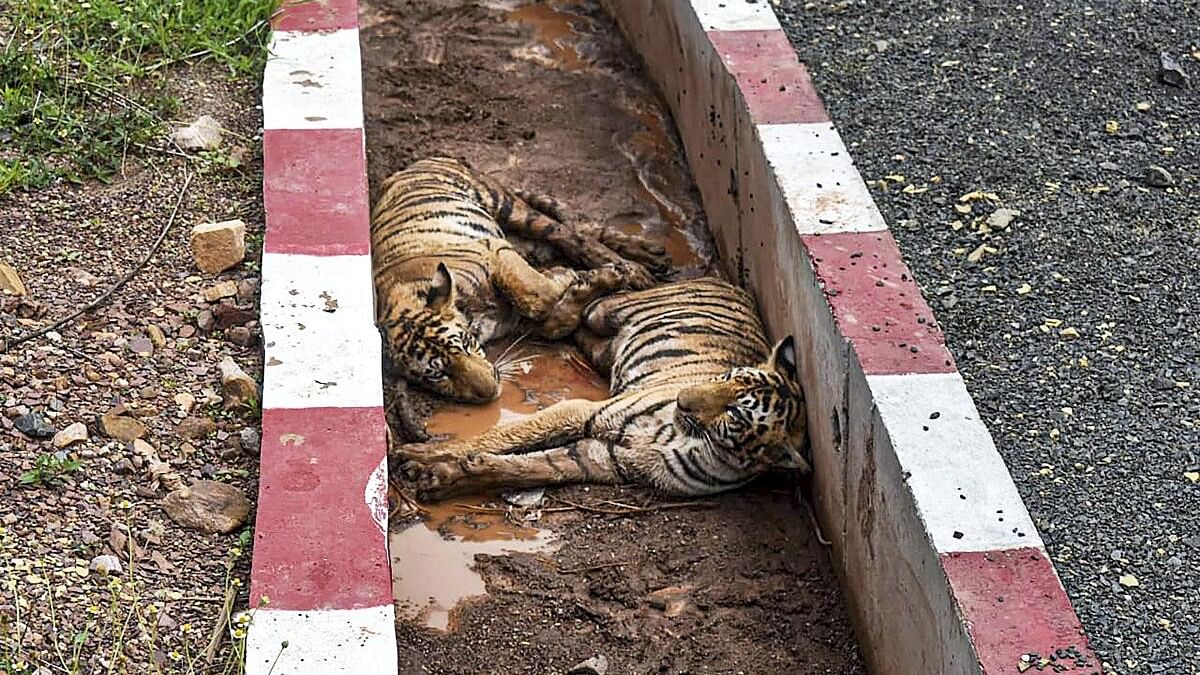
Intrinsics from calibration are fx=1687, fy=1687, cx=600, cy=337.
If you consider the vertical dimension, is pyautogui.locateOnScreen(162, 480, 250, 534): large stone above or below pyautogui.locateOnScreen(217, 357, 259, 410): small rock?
above

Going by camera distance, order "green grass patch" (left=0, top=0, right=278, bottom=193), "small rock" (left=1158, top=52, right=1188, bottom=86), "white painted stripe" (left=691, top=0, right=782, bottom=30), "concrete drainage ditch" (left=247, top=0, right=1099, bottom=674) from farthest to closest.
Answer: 1. "white painted stripe" (left=691, top=0, right=782, bottom=30)
2. "small rock" (left=1158, top=52, right=1188, bottom=86)
3. "green grass patch" (left=0, top=0, right=278, bottom=193)
4. "concrete drainage ditch" (left=247, top=0, right=1099, bottom=674)

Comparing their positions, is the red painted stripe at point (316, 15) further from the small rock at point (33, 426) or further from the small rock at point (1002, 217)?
the small rock at point (1002, 217)

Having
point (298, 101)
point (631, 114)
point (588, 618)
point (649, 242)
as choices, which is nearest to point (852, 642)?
point (588, 618)

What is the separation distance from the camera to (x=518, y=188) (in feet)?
20.4

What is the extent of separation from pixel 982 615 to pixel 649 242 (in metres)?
2.71

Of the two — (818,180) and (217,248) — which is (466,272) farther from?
(818,180)

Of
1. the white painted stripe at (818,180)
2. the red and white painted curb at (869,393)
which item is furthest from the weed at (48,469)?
the white painted stripe at (818,180)

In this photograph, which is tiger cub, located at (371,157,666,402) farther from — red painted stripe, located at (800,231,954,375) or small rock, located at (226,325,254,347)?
red painted stripe, located at (800,231,954,375)

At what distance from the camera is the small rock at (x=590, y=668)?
164 inches

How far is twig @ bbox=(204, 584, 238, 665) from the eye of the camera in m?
3.42

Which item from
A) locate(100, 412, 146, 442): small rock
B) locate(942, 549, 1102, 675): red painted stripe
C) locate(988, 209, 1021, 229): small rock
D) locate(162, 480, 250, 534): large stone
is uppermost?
locate(942, 549, 1102, 675): red painted stripe

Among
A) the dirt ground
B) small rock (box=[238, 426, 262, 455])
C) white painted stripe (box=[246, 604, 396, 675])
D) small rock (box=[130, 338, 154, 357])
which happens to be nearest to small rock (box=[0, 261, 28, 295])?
the dirt ground

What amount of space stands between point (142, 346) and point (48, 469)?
581 millimetres

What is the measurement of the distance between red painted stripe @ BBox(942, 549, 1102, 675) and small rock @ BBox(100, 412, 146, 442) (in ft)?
6.29
